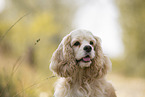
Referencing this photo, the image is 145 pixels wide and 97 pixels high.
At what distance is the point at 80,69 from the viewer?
3.82 m

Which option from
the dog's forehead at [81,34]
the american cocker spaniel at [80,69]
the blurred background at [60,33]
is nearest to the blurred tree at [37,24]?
the blurred background at [60,33]

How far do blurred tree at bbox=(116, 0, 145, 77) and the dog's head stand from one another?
1154cm

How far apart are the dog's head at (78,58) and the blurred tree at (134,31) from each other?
11.5 metres

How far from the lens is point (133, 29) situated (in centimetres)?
1523

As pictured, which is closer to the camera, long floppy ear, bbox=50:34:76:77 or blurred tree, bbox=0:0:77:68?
long floppy ear, bbox=50:34:76:77

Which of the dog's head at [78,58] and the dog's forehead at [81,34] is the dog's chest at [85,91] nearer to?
the dog's head at [78,58]

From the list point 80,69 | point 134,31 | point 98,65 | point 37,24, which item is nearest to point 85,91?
point 80,69

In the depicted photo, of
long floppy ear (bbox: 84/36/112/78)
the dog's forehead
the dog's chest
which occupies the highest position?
the dog's forehead

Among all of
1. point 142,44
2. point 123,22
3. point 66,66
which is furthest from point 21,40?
point 66,66

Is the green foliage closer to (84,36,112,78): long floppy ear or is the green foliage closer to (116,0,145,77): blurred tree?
(116,0,145,77): blurred tree

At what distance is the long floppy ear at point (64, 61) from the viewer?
148 inches

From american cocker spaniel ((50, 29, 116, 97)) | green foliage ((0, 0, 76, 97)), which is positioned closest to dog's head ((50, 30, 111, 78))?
american cocker spaniel ((50, 29, 116, 97))

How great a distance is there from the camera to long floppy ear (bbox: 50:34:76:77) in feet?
12.3

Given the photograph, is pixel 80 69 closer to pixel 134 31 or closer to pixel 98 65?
pixel 98 65
